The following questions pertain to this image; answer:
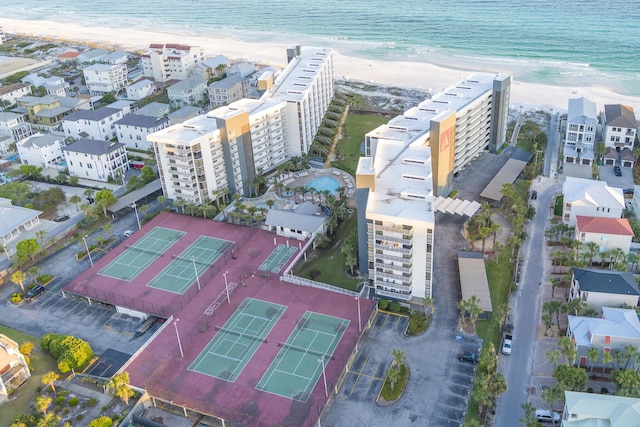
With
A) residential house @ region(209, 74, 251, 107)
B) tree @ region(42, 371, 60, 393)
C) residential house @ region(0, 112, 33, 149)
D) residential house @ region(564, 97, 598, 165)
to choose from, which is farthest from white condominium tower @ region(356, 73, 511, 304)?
residential house @ region(0, 112, 33, 149)

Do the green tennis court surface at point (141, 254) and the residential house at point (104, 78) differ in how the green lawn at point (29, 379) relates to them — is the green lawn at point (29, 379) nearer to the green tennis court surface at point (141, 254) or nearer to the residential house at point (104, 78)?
the green tennis court surface at point (141, 254)

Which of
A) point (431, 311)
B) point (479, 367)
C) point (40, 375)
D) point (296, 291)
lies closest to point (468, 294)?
point (431, 311)

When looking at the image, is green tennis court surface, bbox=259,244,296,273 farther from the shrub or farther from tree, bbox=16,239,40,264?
tree, bbox=16,239,40,264

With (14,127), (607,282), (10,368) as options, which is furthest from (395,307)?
(14,127)

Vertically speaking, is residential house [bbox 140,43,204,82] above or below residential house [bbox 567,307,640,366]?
above

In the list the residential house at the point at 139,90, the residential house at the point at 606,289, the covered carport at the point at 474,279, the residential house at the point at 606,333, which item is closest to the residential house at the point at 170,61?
the residential house at the point at 139,90

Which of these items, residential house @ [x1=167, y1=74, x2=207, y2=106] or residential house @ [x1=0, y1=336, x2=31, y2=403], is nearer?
residential house @ [x1=0, y1=336, x2=31, y2=403]
